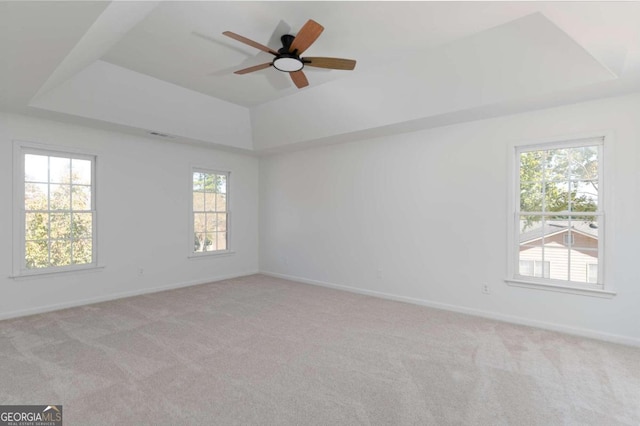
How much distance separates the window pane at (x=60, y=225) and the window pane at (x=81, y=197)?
0.55 feet

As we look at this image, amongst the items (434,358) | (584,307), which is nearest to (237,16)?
(434,358)

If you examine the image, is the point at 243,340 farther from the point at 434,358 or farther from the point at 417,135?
the point at 417,135

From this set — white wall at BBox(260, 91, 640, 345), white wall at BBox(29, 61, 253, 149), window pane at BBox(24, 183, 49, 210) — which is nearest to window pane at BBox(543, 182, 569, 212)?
white wall at BBox(260, 91, 640, 345)

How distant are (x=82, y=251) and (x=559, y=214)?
20.2 ft

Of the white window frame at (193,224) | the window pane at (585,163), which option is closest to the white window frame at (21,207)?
the white window frame at (193,224)

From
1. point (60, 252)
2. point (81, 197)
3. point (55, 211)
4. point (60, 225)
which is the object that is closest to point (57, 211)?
point (55, 211)

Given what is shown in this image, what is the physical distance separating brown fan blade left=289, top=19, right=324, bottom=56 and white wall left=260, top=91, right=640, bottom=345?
245 cm

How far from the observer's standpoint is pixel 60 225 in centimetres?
436

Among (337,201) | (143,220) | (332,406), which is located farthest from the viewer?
(337,201)

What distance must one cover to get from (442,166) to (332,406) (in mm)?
3368

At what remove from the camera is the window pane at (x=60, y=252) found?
14.1 feet

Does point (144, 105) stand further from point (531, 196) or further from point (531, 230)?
point (531, 230)

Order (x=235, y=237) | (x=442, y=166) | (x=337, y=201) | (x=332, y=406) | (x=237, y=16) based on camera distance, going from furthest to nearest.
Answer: (x=235, y=237) < (x=337, y=201) < (x=442, y=166) < (x=237, y=16) < (x=332, y=406)

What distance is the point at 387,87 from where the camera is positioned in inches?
154
